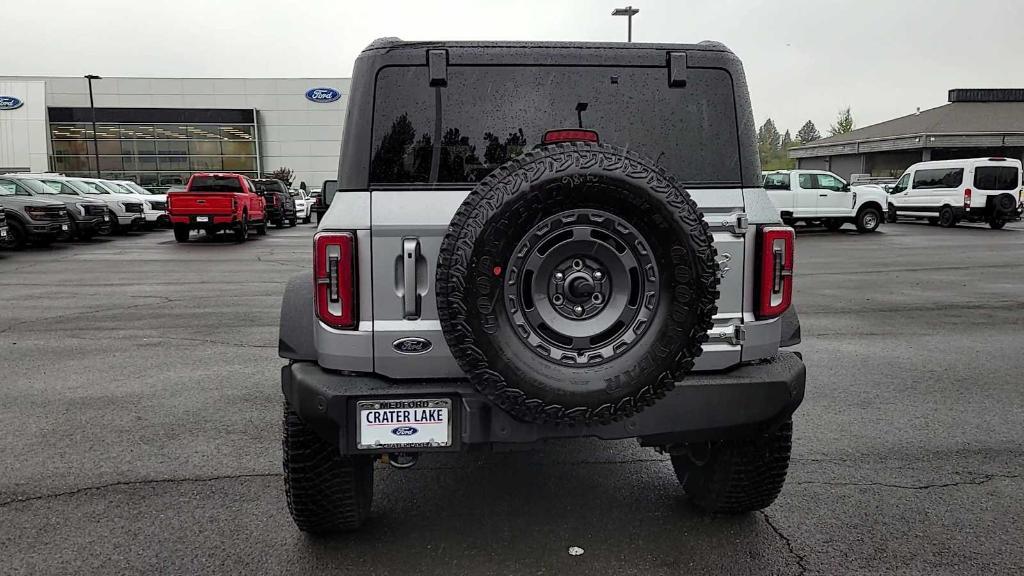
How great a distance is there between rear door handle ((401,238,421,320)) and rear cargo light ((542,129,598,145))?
711 mm

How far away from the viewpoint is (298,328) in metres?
3.36

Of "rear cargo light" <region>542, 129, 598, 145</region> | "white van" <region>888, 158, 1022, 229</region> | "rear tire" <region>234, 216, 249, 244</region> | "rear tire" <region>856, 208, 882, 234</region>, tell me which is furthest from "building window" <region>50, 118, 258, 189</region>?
"rear cargo light" <region>542, 129, 598, 145</region>

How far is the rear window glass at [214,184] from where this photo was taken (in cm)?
2275

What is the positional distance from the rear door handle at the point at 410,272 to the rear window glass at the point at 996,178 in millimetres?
27716

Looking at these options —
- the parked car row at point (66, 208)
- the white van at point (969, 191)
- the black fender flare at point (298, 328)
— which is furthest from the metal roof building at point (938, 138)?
the black fender flare at point (298, 328)

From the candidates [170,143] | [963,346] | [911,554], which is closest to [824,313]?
[963,346]

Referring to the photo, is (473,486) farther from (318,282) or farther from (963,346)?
(963,346)

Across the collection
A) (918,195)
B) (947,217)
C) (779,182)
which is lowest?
(947,217)

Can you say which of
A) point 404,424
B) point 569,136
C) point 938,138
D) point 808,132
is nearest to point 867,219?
point 569,136

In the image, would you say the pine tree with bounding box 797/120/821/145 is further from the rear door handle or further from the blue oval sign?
the rear door handle

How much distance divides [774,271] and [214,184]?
73.1 ft

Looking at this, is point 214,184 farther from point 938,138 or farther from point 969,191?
point 938,138

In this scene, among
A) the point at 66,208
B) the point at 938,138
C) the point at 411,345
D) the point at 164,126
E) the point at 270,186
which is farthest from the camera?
the point at 164,126

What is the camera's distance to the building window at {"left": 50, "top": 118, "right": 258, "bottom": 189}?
181ft
